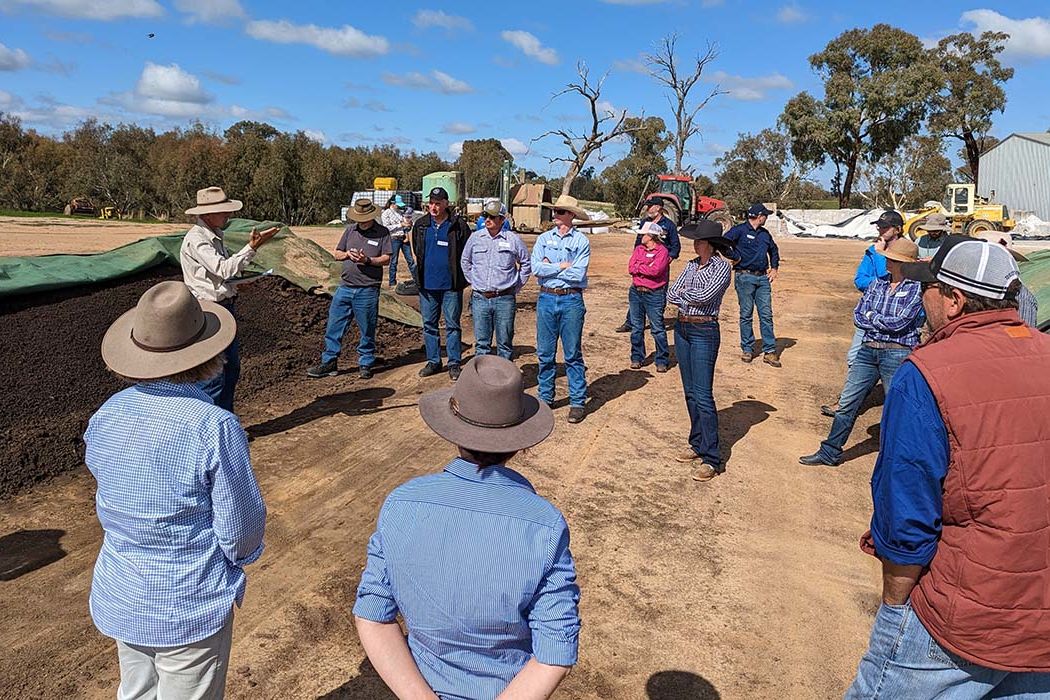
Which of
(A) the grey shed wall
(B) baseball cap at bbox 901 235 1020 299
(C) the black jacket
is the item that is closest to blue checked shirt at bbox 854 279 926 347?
(B) baseball cap at bbox 901 235 1020 299

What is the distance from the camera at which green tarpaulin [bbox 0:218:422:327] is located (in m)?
6.92

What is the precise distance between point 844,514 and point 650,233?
404 centimetres

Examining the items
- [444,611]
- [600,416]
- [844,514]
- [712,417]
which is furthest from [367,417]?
[444,611]

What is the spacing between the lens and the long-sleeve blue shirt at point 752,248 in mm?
8680

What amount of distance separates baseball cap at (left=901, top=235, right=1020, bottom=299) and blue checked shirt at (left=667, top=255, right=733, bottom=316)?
120 inches

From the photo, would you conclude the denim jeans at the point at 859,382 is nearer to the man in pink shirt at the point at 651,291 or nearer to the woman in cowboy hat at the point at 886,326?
the woman in cowboy hat at the point at 886,326

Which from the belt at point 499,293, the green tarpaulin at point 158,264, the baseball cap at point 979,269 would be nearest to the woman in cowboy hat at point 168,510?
the baseball cap at point 979,269

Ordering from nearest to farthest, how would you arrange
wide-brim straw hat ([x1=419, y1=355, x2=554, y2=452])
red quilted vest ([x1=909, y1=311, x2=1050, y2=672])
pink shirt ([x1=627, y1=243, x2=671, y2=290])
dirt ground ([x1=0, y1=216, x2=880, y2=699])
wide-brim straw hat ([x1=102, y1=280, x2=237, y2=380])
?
wide-brim straw hat ([x1=419, y1=355, x2=554, y2=452]) < red quilted vest ([x1=909, y1=311, x2=1050, y2=672]) < wide-brim straw hat ([x1=102, y1=280, x2=237, y2=380]) < dirt ground ([x1=0, y1=216, x2=880, y2=699]) < pink shirt ([x1=627, y1=243, x2=671, y2=290])

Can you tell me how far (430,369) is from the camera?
7.79 m

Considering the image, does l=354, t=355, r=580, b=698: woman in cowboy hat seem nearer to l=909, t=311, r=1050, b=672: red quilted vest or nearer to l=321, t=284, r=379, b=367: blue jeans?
l=909, t=311, r=1050, b=672: red quilted vest

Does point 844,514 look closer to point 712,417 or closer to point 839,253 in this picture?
point 712,417

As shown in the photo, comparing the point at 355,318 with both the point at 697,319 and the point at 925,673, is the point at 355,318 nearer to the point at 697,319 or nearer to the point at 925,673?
the point at 697,319

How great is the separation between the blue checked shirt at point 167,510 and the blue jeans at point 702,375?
150 inches

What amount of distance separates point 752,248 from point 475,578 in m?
7.80
